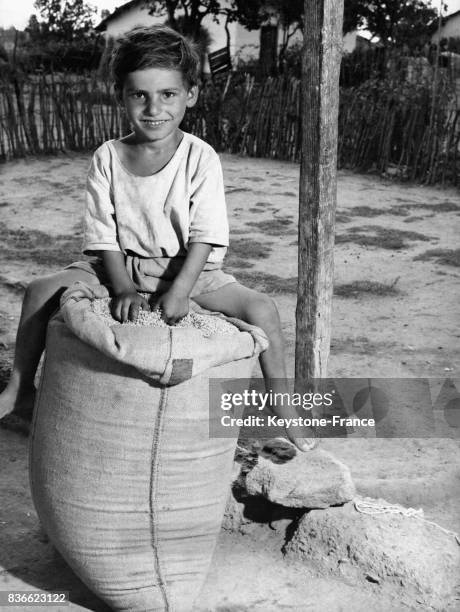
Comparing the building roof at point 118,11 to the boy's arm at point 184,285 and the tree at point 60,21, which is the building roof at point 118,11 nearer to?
the tree at point 60,21

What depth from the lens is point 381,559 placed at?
2.41 meters

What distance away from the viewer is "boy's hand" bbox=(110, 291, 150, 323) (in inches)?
86.2

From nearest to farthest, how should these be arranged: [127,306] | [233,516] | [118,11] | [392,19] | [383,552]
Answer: [127,306] → [383,552] → [233,516] → [392,19] → [118,11]

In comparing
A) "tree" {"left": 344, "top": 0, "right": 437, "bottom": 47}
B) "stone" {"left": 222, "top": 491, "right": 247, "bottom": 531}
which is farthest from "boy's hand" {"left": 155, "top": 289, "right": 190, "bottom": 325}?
"tree" {"left": 344, "top": 0, "right": 437, "bottom": 47}

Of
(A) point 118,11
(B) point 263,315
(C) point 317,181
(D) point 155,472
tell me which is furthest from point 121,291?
(A) point 118,11

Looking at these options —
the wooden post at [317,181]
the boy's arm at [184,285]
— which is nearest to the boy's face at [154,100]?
the boy's arm at [184,285]

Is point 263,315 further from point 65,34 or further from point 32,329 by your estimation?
point 65,34

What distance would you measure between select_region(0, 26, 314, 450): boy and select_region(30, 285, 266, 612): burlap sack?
8.9 inches

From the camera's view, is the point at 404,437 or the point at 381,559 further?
the point at 404,437

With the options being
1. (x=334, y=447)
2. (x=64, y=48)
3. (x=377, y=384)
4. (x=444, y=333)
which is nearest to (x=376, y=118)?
(x=444, y=333)

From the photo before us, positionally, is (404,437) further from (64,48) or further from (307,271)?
(64,48)

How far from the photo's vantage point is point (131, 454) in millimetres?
2061

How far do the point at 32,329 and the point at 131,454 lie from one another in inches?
23.3

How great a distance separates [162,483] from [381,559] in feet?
2.60
